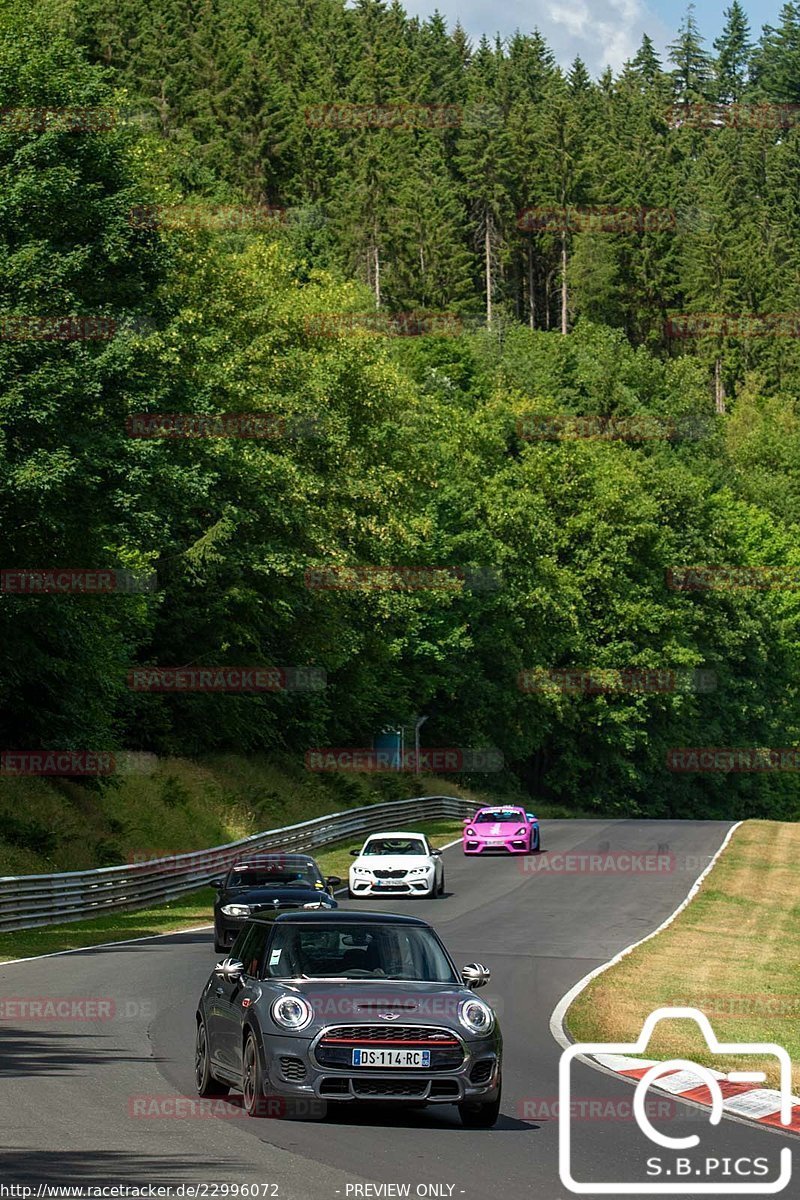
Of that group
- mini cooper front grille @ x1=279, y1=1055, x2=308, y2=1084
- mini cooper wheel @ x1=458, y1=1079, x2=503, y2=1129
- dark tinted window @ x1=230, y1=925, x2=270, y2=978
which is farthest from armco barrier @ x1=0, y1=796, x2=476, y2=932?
mini cooper wheel @ x1=458, y1=1079, x2=503, y2=1129

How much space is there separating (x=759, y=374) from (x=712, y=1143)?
155418mm

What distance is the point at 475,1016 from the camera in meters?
12.0

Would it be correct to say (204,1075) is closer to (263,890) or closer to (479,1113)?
(479,1113)

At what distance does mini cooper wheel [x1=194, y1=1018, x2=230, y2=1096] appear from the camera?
1288cm

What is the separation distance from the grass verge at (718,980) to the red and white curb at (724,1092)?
645mm

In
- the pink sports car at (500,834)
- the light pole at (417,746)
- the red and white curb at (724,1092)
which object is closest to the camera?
the red and white curb at (724,1092)

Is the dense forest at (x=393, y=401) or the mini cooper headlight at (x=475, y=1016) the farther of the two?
the dense forest at (x=393, y=401)

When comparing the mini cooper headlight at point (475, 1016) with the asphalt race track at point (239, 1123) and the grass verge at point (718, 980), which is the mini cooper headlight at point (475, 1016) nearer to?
the asphalt race track at point (239, 1123)

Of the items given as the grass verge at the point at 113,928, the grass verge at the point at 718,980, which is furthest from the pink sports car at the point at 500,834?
the grass verge at the point at 718,980

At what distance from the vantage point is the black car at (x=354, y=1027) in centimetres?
1156

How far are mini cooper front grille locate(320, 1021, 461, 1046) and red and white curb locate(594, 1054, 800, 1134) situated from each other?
2600 millimetres

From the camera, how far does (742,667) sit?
102 m

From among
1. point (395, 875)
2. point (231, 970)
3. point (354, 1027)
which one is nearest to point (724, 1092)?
point (354, 1027)

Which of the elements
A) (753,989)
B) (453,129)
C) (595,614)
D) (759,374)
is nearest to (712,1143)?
(753,989)
